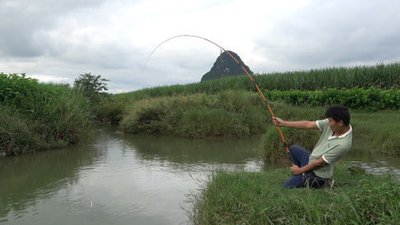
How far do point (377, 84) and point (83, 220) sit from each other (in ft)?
60.0

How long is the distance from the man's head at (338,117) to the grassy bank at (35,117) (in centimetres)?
870

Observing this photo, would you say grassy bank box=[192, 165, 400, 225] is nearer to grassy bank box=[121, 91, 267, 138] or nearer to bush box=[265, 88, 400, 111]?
grassy bank box=[121, 91, 267, 138]

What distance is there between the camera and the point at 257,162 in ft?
34.4

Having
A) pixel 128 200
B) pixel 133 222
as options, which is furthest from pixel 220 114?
pixel 133 222

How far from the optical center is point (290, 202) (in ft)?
15.5

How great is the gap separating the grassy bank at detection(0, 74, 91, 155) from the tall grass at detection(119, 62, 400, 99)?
782 centimetres

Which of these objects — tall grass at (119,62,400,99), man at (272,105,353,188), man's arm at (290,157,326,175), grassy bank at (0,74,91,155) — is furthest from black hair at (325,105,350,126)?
tall grass at (119,62,400,99)

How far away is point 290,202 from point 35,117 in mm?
10041

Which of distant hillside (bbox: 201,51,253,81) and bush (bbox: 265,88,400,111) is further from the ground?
distant hillside (bbox: 201,51,253,81)

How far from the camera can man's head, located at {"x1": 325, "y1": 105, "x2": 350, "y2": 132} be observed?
547 centimetres

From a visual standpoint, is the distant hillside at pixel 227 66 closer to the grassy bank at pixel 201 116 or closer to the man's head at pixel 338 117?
the grassy bank at pixel 201 116

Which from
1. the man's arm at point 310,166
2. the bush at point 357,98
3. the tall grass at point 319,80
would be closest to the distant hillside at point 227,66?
the man's arm at point 310,166

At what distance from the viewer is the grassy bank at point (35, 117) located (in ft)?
38.6

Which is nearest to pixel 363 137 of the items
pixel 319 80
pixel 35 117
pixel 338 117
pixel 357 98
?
pixel 357 98
